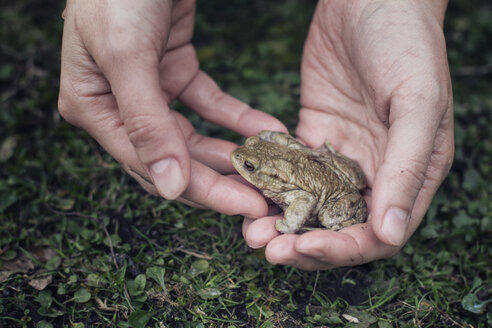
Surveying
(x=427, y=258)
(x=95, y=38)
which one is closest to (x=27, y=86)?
(x=95, y=38)

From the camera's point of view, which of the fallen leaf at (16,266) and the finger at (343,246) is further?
the fallen leaf at (16,266)

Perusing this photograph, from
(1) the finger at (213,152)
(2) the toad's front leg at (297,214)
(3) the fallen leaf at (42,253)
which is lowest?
(3) the fallen leaf at (42,253)

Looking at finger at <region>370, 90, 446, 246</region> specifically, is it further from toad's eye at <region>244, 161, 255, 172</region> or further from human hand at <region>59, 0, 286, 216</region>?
toad's eye at <region>244, 161, 255, 172</region>

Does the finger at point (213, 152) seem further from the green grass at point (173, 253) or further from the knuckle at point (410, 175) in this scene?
the knuckle at point (410, 175)

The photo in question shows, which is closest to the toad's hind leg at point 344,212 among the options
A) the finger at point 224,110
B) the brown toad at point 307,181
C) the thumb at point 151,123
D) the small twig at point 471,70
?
the brown toad at point 307,181

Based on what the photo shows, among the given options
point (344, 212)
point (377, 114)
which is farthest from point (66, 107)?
point (377, 114)

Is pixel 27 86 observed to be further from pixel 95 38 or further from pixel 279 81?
pixel 279 81

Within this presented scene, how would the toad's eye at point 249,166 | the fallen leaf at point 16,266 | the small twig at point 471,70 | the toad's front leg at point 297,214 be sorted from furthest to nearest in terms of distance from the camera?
the small twig at point 471,70, the toad's eye at point 249,166, the fallen leaf at point 16,266, the toad's front leg at point 297,214
